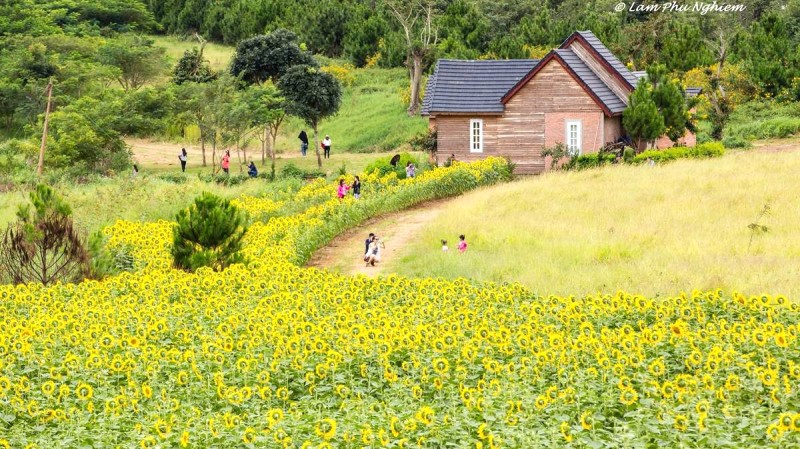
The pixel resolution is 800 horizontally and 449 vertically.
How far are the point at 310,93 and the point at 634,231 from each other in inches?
988

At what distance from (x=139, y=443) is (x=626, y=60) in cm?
4773

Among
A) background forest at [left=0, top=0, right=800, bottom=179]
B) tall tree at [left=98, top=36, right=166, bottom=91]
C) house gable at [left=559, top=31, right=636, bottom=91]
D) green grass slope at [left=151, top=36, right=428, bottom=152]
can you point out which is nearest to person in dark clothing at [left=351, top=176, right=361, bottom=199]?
house gable at [left=559, top=31, right=636, bottom=91]

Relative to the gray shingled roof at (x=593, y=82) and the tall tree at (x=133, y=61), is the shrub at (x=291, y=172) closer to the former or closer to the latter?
the gray shingled roof at (x=593, y=82)

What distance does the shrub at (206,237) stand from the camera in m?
20.9

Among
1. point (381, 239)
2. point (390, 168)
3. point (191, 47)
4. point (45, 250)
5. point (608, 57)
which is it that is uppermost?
point (191, 47)

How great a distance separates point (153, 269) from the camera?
20.8m

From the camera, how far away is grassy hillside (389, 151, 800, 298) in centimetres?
1845

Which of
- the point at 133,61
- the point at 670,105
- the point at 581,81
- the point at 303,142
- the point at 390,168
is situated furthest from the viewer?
the point at 133,61

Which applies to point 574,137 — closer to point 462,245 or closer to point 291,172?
point 291,172

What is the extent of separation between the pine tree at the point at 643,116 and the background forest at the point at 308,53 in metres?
4.62

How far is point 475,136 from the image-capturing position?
39531 mm

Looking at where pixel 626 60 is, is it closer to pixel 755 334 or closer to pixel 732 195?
pixel 732 195

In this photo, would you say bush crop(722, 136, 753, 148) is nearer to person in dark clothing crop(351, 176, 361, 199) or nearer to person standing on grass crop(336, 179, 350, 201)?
person in dark clothing crop(351, 176, 361, 199)

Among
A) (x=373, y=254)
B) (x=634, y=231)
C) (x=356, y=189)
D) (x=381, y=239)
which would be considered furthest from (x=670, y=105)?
(x=373, y=254)
